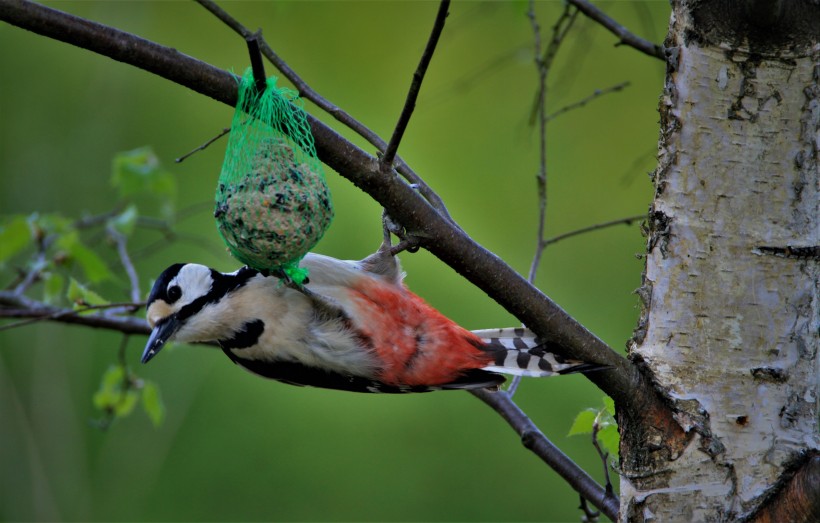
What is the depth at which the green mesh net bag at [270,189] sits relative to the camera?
1.45 metres

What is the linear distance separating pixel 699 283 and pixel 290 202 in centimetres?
70

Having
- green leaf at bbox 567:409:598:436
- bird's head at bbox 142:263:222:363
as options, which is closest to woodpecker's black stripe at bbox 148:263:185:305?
bird's head at bbox 142:263:222:363

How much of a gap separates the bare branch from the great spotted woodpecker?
6 centimetres

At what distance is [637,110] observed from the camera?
3.79 metres

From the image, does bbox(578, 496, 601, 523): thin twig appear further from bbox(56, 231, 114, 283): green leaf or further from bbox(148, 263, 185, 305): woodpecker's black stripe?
bbox(56, 231, 114, 283): green leaf

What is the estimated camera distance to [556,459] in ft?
5.67

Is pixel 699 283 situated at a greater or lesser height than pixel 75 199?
lesser

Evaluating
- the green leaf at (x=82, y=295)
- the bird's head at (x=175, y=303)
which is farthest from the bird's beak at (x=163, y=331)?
the green leaf at (x=82, y=295)

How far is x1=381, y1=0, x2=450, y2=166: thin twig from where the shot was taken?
115 centimetres

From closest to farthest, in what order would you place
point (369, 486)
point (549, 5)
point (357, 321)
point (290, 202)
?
point (290, 202), point (357, 321), point (549, 5), point (369, 486)

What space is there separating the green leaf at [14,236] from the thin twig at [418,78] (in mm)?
1503

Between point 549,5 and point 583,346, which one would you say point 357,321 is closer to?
point 583,346

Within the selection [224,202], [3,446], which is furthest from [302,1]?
[224,202]

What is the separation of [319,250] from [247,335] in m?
1.97
